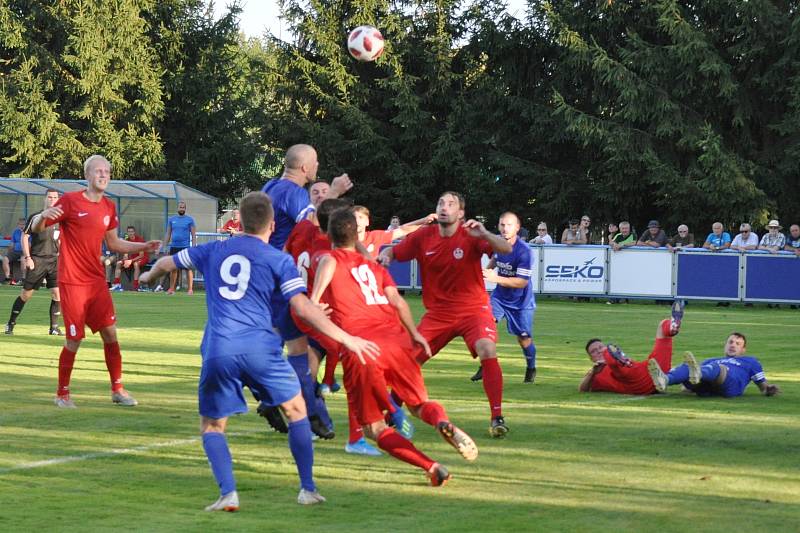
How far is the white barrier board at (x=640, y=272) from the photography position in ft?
87.5

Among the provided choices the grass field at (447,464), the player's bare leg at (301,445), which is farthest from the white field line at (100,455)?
the player's bare leg at (301,445)

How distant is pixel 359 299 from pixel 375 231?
3.41m

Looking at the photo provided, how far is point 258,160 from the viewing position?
4725 centimetres

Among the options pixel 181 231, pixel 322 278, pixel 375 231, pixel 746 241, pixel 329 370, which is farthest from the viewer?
pixel 181 231

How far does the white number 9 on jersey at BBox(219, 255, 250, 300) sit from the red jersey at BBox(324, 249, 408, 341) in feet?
3.35

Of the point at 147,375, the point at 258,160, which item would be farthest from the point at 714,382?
the point at 258,160

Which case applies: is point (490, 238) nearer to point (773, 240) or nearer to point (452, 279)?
point (452, 279)

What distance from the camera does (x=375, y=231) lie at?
10891 millimetres

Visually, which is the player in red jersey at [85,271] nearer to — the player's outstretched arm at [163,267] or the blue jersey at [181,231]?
the player's outstretched arm at [163,267]

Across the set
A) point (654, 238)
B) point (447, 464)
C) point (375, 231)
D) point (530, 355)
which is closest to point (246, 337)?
point (447, 464)

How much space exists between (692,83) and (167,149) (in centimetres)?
2265

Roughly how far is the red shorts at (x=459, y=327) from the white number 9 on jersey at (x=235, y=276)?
3.13m

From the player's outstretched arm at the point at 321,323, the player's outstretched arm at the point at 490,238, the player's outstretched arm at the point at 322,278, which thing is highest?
the player's outstretched arm at the point at 490,238

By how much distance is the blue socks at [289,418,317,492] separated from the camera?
6.68 metres
